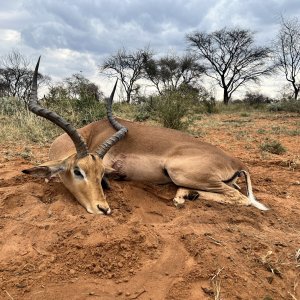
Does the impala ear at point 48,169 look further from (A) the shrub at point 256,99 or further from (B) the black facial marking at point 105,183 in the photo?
(A) the shrub at point 256,99

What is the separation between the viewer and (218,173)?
5801mm

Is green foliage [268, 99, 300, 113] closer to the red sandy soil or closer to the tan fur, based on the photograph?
the tan fur

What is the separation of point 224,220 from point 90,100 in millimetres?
8916

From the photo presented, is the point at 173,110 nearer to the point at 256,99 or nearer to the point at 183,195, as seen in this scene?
the point at 183,195

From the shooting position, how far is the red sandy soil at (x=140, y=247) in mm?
3297

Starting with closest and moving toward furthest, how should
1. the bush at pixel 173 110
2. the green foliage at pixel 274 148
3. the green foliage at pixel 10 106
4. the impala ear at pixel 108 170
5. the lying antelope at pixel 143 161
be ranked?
the lying antelope at pixel 143 161 < the impala ear at pixel 108 170 < the green foliage at pixel 274 148 < the bush at pixel 173 110 < the green foliage at pixel 10 106

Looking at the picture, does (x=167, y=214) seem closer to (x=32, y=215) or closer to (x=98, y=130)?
(x=32, y=215)

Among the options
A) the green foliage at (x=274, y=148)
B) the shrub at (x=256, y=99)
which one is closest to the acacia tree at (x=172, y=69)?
the shrub at (x=256, y=99)

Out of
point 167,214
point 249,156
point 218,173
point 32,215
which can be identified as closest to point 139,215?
point 167,214

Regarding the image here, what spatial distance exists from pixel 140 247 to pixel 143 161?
2.35m

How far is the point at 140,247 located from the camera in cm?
384

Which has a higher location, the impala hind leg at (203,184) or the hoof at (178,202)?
the impala hind leg at (203,184)

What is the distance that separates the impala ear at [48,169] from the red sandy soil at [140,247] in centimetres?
24

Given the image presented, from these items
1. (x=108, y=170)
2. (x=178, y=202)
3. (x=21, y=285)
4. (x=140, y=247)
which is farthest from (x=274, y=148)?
(x=21, y=285)
